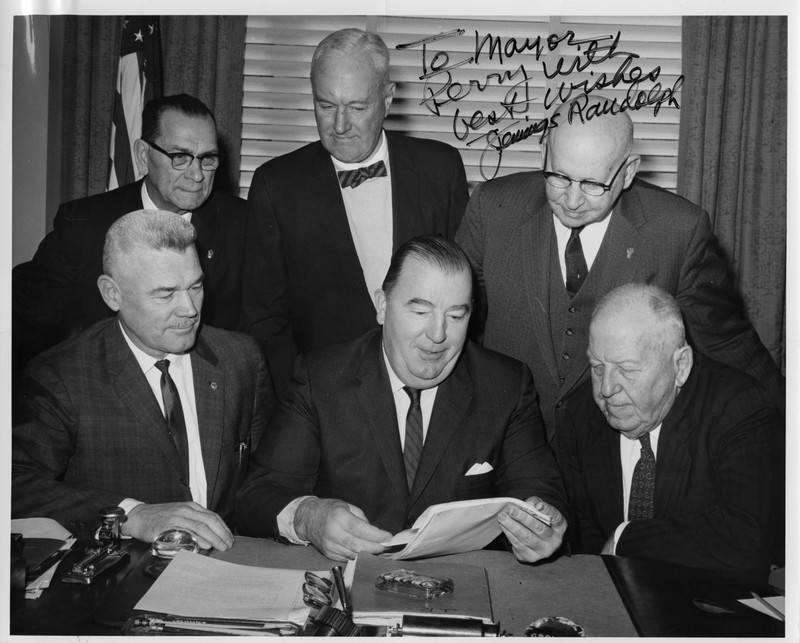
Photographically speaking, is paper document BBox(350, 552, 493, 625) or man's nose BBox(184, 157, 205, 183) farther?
man's nose BBox(184, 157, 205, 183)

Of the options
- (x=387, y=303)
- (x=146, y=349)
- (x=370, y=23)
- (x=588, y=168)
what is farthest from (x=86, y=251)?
(x=588, y=168)

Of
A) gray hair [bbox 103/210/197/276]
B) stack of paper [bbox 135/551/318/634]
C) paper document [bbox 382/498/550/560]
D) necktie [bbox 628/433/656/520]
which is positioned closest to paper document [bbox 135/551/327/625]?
stack of paper [bbox 135/551/318/634]

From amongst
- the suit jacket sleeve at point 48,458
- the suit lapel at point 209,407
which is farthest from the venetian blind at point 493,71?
the suit jacket sleeve at point 48,458

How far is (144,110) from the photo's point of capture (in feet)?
10.6

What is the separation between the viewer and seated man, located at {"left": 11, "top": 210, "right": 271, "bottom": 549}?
9.51ft

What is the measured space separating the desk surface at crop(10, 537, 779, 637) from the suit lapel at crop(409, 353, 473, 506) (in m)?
0.38

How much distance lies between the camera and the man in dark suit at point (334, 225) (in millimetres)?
3277

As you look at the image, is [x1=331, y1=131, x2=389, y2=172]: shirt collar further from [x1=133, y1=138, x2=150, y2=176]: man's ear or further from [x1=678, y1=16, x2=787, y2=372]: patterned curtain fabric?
[x1=678, y1=16, x2=787, y2=372]: patterned curtain fabric

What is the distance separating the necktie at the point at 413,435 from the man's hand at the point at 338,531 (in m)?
0.33

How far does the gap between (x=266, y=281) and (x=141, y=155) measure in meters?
0.67

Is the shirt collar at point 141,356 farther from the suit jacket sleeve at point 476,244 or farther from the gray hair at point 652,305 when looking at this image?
the gray hair at point 652,305
